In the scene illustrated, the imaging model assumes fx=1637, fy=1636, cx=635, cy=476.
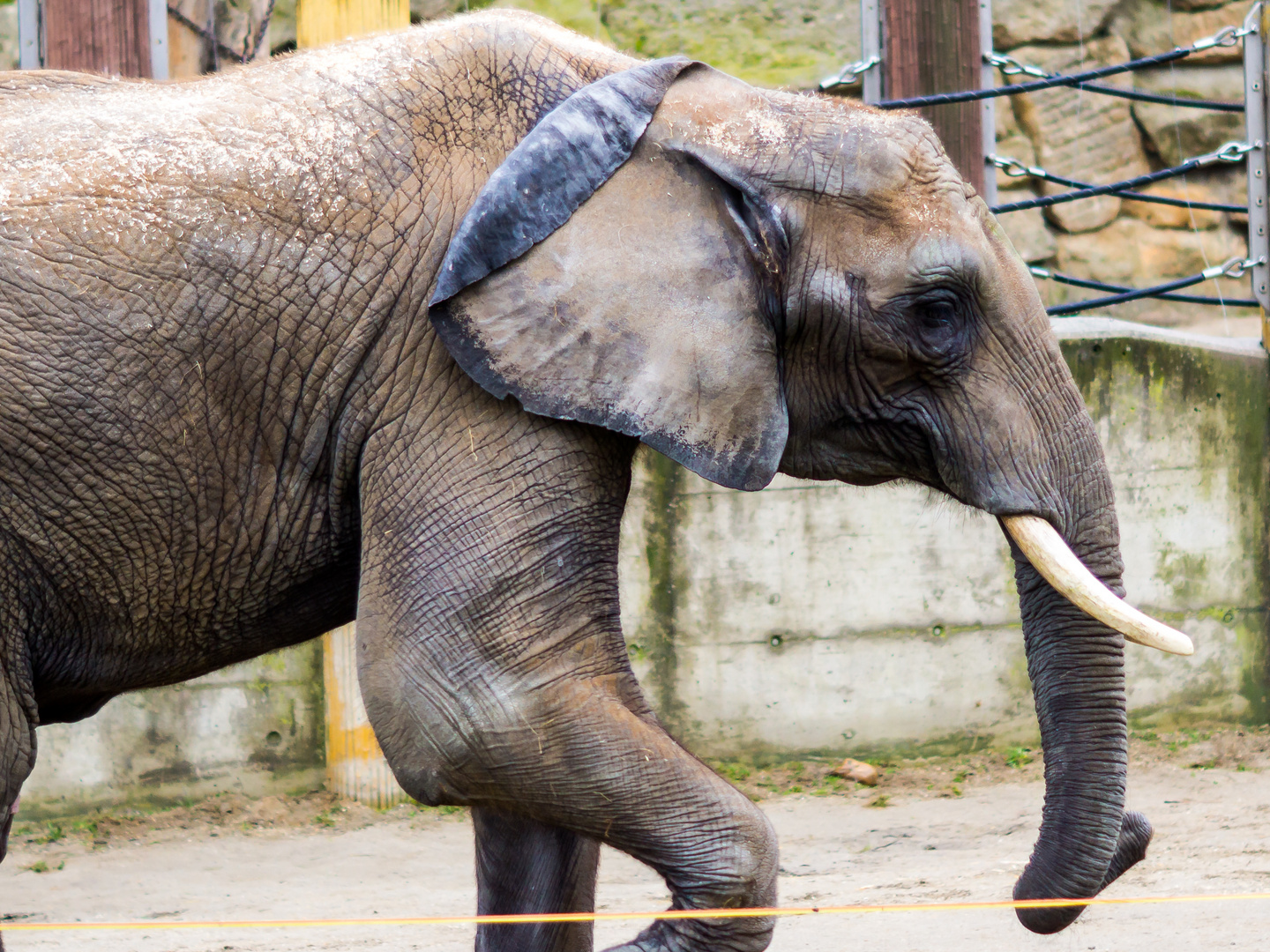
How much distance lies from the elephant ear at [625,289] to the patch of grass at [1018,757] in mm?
3779

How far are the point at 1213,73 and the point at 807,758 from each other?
6.29 metres

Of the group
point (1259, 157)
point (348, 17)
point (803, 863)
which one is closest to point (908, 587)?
point (803, 863)

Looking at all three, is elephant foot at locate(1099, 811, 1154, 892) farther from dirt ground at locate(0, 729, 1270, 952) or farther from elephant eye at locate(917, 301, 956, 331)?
elephant eye at locate(917, 301, 956, 331)

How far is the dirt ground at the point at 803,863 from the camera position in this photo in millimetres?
4797

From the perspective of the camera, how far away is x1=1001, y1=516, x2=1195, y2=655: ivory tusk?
9.83 feet

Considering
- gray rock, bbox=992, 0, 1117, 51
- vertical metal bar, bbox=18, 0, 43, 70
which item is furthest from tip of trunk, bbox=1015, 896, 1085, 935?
gray rock, bbox=992, 0, 1117, 51

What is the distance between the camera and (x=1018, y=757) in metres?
6.59

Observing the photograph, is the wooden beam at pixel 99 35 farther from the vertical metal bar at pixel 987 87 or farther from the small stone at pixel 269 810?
the vertical metal bar at pixel 987 87

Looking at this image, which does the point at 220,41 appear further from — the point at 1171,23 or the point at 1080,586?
the point at 1171,23


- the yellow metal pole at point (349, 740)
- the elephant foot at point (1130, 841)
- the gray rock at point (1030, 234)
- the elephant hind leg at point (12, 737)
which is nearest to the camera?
the elephant hind leg at point (12, 737)

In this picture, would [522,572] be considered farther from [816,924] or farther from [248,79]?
[816,924]

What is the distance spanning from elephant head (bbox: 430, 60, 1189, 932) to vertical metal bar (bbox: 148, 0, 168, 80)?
11.0 feet

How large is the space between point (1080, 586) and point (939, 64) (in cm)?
390

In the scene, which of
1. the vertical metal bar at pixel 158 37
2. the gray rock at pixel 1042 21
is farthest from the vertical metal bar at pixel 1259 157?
the vertical metal bar at pixel 158 37
